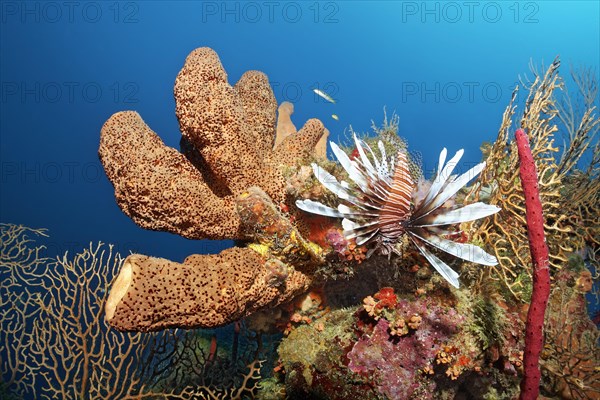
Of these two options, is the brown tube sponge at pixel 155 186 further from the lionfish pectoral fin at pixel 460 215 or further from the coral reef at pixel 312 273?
the lionfish pectoral fin at pixel 460 215

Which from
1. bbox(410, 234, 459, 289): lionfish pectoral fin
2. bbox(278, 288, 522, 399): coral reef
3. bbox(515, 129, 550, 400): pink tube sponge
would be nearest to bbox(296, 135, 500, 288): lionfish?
bbox(410, 234, 459, 289): lionfish pectoral fin

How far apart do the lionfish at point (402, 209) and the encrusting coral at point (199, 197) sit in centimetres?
62

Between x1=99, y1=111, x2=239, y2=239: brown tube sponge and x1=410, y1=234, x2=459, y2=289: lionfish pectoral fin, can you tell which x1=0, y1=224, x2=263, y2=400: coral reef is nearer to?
x1=99, y1=111, x2=239, y2=239: brown tube sponge

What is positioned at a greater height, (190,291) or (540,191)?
(540,191)

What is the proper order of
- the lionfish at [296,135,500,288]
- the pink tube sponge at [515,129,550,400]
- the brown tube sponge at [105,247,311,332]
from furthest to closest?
the lionfish at [296,135,500,288]
the pink tube sponge at [515,129,550,400]
the brown tube sponge at [105,247,311,332]

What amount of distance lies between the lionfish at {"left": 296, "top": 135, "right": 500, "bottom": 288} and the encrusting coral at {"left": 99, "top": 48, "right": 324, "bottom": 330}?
0.62 m

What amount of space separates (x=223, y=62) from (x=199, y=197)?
65.2m

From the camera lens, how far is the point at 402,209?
3.37m

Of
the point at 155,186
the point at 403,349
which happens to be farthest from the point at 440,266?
the point at 155,186

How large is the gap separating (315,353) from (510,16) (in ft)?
245

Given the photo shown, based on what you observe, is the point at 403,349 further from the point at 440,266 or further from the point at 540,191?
the point at 540,191

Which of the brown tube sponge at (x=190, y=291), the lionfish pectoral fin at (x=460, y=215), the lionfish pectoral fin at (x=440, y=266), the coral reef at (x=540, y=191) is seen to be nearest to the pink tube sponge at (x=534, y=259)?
the lionfish pectoral fin at (x=460, y=215)

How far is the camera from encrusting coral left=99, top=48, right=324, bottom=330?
2.97m

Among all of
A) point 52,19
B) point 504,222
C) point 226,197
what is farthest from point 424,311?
point 52,19
